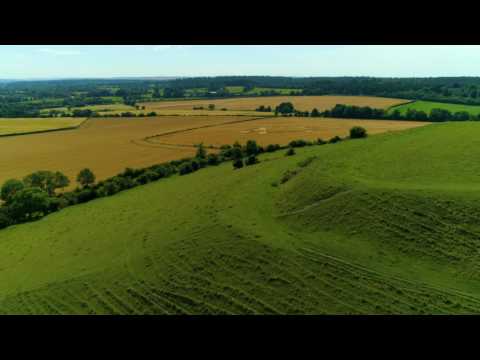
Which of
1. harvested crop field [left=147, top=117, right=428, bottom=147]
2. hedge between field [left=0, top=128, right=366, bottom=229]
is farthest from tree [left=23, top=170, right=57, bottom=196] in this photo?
harvested crop field [left=147, top=117, right=428, bottom=147]

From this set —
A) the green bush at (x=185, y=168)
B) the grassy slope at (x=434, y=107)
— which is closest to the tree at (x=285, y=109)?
Answer: the grassy slope at (x=434, y=107)

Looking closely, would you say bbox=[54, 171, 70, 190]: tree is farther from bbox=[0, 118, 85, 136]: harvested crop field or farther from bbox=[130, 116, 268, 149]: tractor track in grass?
bbox=[0, 118, 85, 136]: harvested crop field

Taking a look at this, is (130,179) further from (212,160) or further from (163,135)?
(163,135)

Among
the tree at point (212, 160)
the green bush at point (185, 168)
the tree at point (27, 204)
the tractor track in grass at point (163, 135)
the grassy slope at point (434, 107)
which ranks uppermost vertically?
the grassy slope at point (434, 107)

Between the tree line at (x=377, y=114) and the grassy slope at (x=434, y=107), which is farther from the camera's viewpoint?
the grassy slope at (x=434, y=107)

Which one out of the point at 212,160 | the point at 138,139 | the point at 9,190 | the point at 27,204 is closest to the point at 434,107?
the point at 212,160

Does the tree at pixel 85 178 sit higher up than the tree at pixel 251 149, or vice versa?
the tree at pixel 251 149

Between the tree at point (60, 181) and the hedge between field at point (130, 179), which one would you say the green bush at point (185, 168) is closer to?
the hedge between field at point (130, 179)
